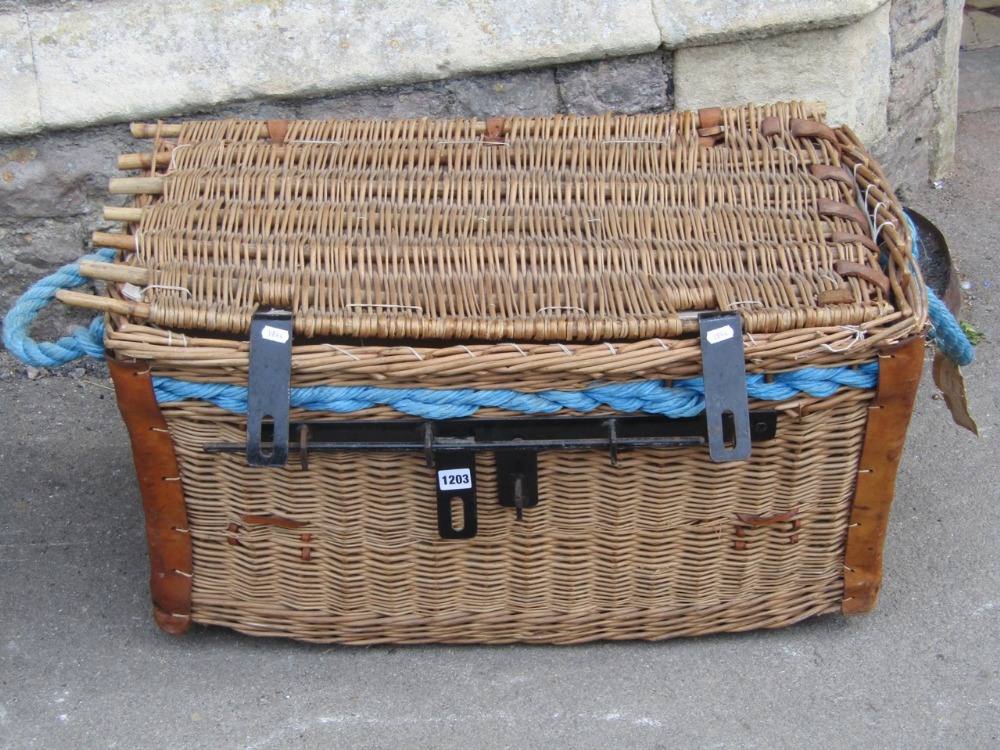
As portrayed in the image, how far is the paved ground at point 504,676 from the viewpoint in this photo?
6.00 ft

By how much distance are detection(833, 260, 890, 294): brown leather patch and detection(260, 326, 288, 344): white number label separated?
887 mm

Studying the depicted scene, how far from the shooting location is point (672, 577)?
1921 mm

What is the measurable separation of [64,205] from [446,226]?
123cm

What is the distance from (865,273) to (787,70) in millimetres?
1117

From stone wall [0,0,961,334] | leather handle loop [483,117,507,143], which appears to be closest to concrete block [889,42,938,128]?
stone wall [0,0,961,334]

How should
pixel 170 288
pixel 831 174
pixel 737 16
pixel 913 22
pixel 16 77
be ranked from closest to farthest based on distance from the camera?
pixel 170 288
pixel 831 174
pixel 16 77
pixel 737 16
pixel 913 22

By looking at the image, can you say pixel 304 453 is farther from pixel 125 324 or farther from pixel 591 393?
pixel 591 393

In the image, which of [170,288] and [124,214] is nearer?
[170,288]

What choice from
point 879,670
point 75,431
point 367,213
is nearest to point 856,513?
point 879,670

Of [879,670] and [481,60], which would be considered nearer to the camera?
[879,670]

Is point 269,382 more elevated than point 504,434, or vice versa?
point 269,382

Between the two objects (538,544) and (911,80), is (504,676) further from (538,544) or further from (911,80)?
(911,80)

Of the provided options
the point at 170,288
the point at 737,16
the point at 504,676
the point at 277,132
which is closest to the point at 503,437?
the point at 504,676

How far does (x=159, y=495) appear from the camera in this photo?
1.83 m
